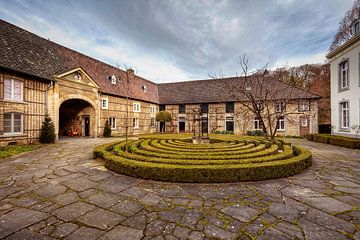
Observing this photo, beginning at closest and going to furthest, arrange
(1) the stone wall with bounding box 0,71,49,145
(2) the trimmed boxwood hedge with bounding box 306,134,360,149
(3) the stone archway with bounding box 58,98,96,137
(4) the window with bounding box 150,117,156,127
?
(1) the stone wall with bounding box 0,71,49,145 < (2) the trimmed boxwood hedge with bounding box 306,134,360,149 < (3) the stone archway with bounding box 58,98,96,137 < (4) the window with bounding box 150,117,156,127

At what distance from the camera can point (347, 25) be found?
19.8 m

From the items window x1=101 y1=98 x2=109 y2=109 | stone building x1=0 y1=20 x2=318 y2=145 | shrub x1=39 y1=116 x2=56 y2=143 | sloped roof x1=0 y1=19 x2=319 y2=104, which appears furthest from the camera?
window x1=101 y1=98 x2=109 y2=109

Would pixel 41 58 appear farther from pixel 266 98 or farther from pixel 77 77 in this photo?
pixel 266 98

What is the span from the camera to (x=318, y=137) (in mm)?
15578

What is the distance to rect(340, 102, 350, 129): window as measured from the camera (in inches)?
563

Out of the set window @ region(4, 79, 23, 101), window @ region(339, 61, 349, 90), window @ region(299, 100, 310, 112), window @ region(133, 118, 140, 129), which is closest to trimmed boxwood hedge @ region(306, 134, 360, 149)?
window @ region(339, 61, 349, 90)

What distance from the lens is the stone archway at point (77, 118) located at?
17391mm

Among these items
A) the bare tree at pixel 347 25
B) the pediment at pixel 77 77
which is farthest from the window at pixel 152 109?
the bare tree at pixel 347 25

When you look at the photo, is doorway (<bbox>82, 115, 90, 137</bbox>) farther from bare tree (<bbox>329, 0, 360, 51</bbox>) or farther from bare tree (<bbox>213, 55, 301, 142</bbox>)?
bare tree (<bbox>329, 0, 360, 51</bbox>)

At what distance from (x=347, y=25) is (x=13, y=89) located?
32619 mm

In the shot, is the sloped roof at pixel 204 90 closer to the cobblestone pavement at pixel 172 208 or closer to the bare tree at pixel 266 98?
the bare tree at pixel 266 98

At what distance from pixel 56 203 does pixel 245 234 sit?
3.76m

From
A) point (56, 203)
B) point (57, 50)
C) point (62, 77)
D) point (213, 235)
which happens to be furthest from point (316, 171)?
point (57, 50)

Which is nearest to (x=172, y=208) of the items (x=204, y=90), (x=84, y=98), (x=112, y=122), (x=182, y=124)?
(x=84, y=98)
